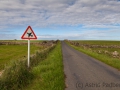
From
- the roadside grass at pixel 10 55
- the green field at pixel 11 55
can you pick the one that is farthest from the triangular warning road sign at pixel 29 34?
the green field at pixel 11 55

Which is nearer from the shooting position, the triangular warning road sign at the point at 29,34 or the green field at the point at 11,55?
the triangular warning road sign at the point at 29,34

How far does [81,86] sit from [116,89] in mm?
1594

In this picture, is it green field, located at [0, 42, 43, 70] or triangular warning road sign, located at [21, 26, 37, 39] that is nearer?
triangular warning road sign, located at [21, 26, 37, 39]

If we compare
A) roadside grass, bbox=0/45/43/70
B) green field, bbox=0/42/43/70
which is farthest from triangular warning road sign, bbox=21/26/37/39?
green field, bbox=0/42/43/70

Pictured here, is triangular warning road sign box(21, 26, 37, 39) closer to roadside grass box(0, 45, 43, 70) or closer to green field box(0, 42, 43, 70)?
roadside grass box(0, 45, 43, 70)

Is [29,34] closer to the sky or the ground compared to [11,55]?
closer to the sky

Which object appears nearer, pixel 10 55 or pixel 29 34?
pixel 29 34

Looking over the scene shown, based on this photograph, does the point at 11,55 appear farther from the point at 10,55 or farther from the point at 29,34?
the point at 29,34

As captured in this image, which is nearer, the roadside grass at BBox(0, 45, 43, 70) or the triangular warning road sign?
the triangular warning road sign

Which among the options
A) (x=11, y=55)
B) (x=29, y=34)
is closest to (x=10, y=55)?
(x=11, y=55)

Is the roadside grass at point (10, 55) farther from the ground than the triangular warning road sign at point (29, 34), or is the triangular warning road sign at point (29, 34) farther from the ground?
the triangular warning road sign at point (29, 34)

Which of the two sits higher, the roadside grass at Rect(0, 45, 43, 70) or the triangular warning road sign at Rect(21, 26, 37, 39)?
the triangular warning road sign at Rect(21, 26, 37, 39)

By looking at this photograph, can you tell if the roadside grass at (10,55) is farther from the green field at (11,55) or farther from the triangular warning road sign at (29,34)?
the triangular warning road sign at (29,34)

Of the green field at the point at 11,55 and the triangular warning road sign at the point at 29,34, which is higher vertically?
the triangular warning road sign at the point at 29,34
